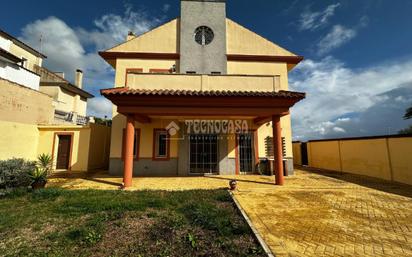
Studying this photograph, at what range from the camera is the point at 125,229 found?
4543 mm

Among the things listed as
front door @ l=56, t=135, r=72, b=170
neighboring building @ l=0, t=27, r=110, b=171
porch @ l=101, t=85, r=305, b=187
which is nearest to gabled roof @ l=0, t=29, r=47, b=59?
neighboring building @ l=0, t=27, r=110, b=171

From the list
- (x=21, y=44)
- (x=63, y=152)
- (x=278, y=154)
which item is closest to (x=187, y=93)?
(x=278, y=154)

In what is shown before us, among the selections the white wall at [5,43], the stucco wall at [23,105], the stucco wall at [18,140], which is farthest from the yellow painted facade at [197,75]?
the white wall at [5,43]

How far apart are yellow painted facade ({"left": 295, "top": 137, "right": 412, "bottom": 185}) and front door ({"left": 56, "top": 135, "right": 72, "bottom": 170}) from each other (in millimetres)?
18562

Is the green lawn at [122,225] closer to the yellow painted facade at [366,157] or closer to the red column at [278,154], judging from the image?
the red column at [278,154]

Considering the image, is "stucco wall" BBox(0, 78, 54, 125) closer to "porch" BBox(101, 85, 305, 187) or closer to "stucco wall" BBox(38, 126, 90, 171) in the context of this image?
"stucco wall" BBox(38, 126, 90, 171)

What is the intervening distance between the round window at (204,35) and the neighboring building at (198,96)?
0.21ft

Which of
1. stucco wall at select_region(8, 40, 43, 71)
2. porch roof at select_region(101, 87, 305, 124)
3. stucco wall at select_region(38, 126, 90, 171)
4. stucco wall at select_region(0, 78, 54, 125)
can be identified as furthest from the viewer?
stucco wall at select_region(8, 40, 43, 71)

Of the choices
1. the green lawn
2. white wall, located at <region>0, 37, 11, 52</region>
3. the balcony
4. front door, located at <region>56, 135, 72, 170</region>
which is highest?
white wall, located at <region>0, 37, 11, 52</region>

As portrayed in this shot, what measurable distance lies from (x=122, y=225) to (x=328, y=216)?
5.57 meters

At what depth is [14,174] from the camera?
296 inches

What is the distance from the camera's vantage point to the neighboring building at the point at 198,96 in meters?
8.83

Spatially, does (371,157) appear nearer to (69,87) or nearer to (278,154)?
(278,154)

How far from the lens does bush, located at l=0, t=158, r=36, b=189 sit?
7391 mm
